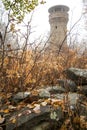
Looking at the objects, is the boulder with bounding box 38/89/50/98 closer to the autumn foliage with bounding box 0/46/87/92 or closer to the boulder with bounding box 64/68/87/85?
the autumn foliage with bounding box 0/46/87/92

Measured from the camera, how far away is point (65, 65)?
22.1ft

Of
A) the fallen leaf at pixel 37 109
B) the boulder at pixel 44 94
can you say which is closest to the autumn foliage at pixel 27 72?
the boulder at pixel 44 94

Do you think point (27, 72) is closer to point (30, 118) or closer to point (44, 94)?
point (44, 94)

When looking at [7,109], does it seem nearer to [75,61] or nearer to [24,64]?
[24,64]

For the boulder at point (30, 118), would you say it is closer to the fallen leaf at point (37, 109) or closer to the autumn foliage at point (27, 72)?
the fallen leaf at point (37, 109)

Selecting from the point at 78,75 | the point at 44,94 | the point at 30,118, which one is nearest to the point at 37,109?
the point at 30,118

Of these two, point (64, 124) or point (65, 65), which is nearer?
point (64, 124)

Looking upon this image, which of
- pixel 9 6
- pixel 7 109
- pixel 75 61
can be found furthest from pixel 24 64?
pixel 75 61

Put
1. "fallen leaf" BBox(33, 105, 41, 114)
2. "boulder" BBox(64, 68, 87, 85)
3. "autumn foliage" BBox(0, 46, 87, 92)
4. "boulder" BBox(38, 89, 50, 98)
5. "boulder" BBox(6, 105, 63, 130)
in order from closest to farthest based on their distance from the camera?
1. "boulder" BBox(6, 105, 63, 130)
2. "fallen leaf" BBox(33, 105, 41, 114)
3. "boulder" BBox(38, 89, 50, 98)
4. "boulder" BBox(64, 68, 87, 85)
5. "autumn foliage" BBox(0, 46, 87, 92)

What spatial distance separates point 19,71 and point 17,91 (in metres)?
0.46

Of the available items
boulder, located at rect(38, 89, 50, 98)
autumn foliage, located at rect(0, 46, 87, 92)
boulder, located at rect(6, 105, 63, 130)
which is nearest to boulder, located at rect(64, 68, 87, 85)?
autumn foliage, located at rect(0, 46, 87, 92)

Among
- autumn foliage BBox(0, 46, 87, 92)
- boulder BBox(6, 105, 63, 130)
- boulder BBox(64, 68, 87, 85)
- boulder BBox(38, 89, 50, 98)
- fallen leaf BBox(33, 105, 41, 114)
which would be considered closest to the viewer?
boulder BBox(6, 105, 63, 130)

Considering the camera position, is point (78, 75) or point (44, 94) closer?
point (44, 94)

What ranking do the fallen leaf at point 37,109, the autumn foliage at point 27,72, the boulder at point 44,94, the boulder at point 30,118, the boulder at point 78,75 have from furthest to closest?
the autumn foliage at point 27,72 → the boulder at point 78,75 → the boulder at point 44,94 → the fallen leaf at point 37,109 → the boulder at point 30,118
